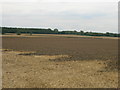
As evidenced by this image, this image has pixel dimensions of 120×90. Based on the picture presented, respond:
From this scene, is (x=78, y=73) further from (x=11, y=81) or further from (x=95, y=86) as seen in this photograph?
(x=11, y=81)

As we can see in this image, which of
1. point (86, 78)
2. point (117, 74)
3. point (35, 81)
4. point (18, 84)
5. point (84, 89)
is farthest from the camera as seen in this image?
point (117, 74)

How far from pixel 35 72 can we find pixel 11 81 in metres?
3.08

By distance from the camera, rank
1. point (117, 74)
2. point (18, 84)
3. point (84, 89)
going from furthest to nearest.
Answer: point (117, 74) → point (18, 84) → point (84, 89)

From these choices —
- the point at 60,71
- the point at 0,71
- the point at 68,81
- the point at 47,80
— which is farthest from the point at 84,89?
the point at 0,71

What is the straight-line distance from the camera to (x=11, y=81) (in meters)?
12.9

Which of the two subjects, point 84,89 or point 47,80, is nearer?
point 84,89

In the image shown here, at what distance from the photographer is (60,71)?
53.1ft


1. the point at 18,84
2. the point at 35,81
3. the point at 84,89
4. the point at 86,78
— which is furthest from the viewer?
the point at 86,78

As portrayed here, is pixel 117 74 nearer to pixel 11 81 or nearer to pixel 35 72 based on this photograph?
pixel 35 72

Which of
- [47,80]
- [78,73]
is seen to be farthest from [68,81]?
[78,73]

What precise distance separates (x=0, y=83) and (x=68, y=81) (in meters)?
4.26

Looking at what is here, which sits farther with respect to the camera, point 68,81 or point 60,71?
point 60,71

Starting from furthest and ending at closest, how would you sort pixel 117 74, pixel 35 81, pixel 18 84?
pixel 117 74 → pixel 35 81 → pixel 18 84

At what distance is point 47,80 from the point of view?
13.3 metres
